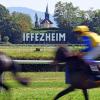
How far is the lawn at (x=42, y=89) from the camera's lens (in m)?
11.2

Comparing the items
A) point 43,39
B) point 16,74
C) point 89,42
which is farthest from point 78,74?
point 43,39

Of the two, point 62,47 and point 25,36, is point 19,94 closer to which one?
point 62,47

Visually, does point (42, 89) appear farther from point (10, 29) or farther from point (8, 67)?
point (10, 29)


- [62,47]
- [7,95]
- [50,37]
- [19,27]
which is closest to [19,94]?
[7,95]

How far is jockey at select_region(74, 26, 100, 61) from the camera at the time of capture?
927 cm

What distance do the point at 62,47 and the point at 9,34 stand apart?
216ft

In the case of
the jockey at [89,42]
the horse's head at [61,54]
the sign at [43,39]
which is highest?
the jockey at [89,42]

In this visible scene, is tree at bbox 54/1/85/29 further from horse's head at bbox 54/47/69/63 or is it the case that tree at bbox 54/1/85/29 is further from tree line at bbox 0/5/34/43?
horse's head at bbox 54/47/69/63

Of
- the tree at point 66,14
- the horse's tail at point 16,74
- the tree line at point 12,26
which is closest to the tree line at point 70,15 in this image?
the tree at point 66,14

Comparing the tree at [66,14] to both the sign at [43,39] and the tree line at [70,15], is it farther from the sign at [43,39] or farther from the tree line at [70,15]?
the sign at [43,39]

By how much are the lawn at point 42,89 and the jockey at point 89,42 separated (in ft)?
5.58

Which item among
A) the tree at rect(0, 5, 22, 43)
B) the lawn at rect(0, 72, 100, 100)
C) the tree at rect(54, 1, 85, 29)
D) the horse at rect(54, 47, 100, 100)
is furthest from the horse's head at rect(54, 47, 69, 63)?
the tree at rect(54, 1, 85, 29)

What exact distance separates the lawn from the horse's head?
3.99 ft

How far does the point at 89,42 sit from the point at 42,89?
471cm
